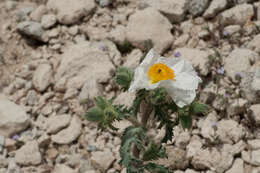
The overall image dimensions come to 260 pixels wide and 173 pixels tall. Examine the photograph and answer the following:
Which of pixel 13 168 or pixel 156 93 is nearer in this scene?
pixel 156 93

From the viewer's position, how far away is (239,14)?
14.3 ft

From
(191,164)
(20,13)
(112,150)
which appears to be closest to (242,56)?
(191,164)

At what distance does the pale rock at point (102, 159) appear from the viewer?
12.0 feet

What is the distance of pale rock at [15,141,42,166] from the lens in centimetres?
371

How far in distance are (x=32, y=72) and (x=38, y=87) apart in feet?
1.20

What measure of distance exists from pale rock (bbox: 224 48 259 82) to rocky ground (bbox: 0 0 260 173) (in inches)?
0.5

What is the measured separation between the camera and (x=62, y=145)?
12.9ft

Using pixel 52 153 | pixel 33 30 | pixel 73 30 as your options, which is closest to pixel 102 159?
pixel 52 153

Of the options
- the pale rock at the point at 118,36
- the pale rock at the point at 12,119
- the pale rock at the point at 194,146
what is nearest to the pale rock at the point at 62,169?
the pale rock at the point at 12,119

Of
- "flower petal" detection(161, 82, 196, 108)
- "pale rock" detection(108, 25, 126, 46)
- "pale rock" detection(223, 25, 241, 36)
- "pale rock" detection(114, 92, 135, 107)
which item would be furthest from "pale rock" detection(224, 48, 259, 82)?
"flower petal" detection(161, 82, 196, 108)

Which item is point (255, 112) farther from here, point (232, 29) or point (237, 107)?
point (232, 29)

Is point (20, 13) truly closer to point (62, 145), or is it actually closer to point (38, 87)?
point (38, 87)

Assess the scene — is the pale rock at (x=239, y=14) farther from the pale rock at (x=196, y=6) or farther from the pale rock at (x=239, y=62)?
the pale rock at (x=239, y=62)

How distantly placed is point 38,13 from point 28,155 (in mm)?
2510
